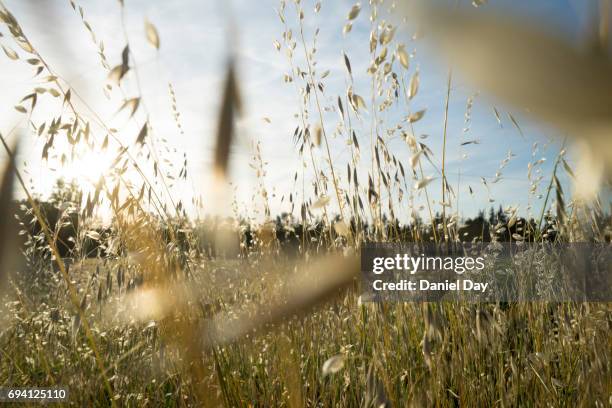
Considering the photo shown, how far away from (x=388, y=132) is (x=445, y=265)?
465 mm

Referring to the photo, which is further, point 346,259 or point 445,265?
point 445,265

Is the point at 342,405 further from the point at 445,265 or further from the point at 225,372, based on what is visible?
the point at 445,265

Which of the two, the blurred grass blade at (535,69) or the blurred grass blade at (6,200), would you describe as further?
the blurred grass blade at (6,200)

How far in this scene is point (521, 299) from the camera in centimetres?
168

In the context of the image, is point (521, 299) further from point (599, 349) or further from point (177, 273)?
point (177, 273)

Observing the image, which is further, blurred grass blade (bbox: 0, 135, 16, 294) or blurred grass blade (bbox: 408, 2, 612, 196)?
blurred grass blade (bbox: 0, 135, 16, 294)

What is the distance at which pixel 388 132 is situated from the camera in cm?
154

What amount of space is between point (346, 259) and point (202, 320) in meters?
0.68

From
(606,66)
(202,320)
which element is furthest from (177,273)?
(606,66)

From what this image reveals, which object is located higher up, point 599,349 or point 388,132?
point 388,132

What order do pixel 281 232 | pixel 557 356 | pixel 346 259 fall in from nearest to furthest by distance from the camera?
1. pixel 346 259
2. pixel 557 356
3. pixel 281 232

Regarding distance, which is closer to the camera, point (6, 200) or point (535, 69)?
point (535, 69)

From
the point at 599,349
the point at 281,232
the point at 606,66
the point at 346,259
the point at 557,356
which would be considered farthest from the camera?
the point at 281,232

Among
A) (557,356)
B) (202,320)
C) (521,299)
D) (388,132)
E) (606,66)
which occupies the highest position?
(388,132)
